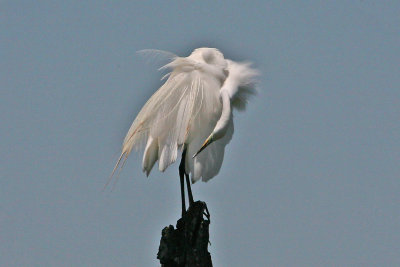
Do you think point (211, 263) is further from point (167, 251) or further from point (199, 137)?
point (199, 137)

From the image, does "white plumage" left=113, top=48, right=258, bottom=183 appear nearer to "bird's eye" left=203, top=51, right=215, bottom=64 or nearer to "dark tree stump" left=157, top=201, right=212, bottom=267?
"bird's eye" left=203, top=51, right=215, bottom=64

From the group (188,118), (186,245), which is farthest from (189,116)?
(186,245)

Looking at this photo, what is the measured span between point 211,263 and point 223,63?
2.60 meters

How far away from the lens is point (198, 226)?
396 inches

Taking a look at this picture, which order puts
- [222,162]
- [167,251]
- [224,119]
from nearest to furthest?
[167,251], [224,119], [222,162]

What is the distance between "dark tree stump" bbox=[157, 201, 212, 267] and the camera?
32.6 ft

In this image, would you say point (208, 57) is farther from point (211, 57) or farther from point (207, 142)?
point (207, 142)

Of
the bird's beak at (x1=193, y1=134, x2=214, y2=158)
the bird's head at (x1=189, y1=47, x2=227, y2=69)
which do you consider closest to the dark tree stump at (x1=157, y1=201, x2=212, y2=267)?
the bird's beak at (x1=193, y1=134, x2=214, y2=158)

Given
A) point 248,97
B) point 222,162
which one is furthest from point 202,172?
point 248,97

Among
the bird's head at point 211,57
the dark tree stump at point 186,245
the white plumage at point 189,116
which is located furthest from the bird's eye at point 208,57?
the dark tree stump at point 186,245

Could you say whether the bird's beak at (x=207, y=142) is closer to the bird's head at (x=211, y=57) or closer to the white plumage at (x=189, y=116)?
the white plumage at (x=189, y=116)

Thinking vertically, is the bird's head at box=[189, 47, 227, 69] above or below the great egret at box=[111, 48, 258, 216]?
above

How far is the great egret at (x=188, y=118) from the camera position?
11.1 metres

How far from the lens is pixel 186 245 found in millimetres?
9984
